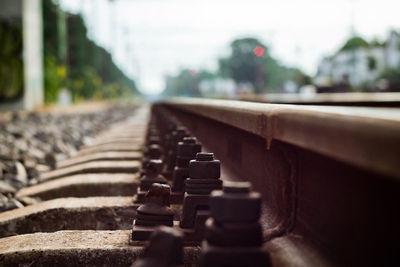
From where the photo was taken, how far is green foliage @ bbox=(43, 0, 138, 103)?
2555 centimetres

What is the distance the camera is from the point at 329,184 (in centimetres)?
135

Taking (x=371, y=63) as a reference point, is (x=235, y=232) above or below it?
below

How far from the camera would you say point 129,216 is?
2.35 meters

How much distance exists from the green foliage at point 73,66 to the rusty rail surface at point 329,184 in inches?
919

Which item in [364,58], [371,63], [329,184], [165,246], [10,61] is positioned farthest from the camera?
[364,58]

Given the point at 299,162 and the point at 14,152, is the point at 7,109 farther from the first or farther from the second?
the point at 299,162

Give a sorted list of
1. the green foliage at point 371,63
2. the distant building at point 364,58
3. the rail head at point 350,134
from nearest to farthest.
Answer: the rail head at point 350,134 → the green foliage at point 371,63 → the distant building at point 364,58

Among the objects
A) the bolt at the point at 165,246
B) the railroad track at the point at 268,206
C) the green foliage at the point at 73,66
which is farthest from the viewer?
the green foliage at the point at 73,66

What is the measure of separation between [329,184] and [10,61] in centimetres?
1919

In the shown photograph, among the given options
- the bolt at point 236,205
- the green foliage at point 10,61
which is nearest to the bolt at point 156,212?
the bolt at point 236,205

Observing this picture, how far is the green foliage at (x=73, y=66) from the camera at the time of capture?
2555 cm

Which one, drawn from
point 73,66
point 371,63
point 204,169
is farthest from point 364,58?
point 204,169

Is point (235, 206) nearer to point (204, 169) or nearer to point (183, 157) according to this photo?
point (204, 169)

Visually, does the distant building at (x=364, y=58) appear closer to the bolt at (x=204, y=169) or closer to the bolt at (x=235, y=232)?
the bolt at (x=204, y=169)
